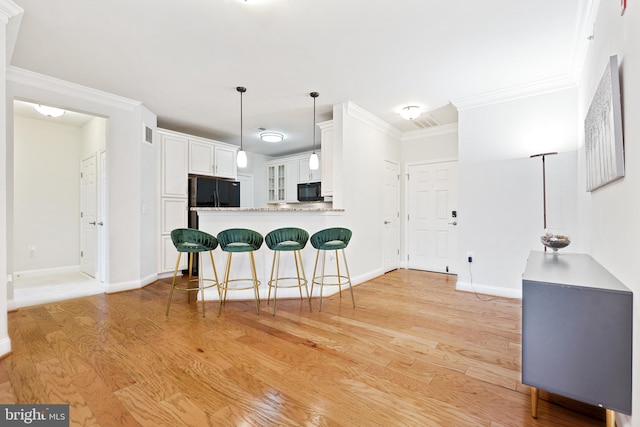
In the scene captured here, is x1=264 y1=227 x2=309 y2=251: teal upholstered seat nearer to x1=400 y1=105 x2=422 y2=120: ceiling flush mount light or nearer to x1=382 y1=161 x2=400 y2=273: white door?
x1=382 y1=161 x2=400 y2=273: white door

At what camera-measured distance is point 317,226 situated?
366 centimetres

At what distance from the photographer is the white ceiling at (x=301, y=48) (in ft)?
7.20

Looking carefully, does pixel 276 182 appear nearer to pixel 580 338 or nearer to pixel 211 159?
pixel 211 159

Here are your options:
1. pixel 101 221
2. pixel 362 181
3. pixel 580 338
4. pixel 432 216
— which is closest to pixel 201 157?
pixel 101 221

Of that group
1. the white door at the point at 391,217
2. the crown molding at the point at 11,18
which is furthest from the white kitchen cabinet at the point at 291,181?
the crown molding at the point at 11,18

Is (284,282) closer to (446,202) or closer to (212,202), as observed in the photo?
(212,202)

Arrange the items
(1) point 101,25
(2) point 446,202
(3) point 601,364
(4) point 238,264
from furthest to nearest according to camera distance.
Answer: (2) point 446,202 < (4) point 238,264 < (1) point 101,25 < (3) point 601,364

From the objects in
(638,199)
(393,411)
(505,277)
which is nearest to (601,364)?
(638,199)

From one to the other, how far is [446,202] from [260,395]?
4369mm

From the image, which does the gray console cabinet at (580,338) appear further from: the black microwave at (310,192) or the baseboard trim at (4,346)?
the black microwave at (310,192)

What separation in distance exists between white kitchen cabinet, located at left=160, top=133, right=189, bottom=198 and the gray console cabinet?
16.0ft

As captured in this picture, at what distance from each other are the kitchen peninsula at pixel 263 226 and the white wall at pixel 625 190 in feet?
8.01

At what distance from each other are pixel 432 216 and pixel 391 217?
28.3 inches

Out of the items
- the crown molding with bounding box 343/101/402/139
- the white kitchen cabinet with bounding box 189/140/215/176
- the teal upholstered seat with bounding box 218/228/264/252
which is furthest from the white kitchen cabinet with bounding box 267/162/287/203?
the teal upholstered seat with bounding box 218/228/264/252
